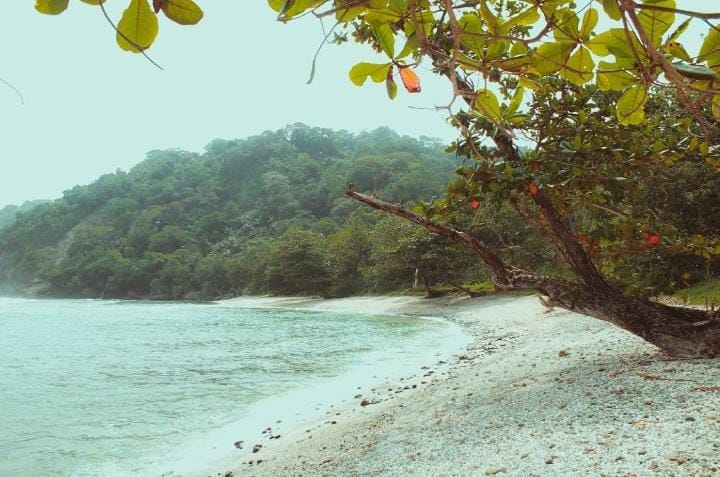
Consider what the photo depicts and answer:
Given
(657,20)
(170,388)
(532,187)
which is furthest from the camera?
(170,388)

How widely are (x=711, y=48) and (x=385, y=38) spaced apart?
23.1 inches

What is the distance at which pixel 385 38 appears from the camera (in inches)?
39.5

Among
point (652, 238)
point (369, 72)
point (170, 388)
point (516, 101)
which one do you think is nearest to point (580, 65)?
point (369, 72)

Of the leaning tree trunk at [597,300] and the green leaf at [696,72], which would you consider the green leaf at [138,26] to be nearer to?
the green leaf at [696,72]

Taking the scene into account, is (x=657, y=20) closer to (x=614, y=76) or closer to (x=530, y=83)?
(x=614, y=76)

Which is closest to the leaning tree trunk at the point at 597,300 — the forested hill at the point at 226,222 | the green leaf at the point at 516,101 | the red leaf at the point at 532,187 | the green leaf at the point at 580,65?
the red leaf at the point at 532,187

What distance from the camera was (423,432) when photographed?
3.96m

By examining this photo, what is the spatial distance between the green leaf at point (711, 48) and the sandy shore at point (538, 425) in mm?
1955

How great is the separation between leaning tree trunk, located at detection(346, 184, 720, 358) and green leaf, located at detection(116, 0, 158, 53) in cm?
347

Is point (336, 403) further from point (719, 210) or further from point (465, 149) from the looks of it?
point (719, 210)

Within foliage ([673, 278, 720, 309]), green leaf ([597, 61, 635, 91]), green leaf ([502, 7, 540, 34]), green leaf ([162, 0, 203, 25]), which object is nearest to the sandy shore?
green leaf ([597, 61, 635, 91])

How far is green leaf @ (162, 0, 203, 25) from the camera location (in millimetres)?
732

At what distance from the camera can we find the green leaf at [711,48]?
89cm

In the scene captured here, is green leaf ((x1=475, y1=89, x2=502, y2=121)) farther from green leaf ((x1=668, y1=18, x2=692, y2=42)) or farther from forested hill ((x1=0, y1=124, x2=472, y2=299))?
forested hill ((x1=0, y1=124, x2=472, y2=299))
